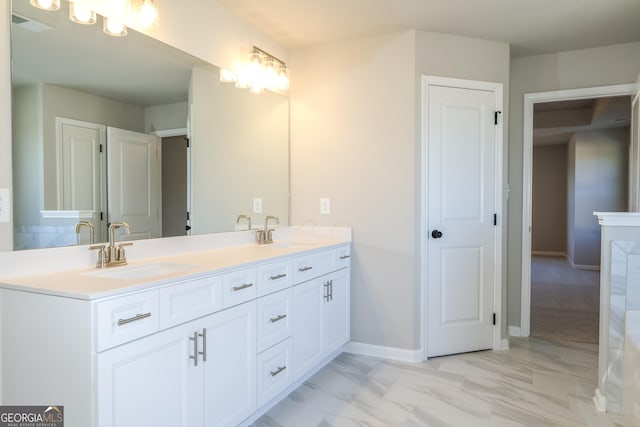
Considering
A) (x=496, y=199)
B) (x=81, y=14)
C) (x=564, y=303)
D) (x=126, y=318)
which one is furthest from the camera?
(x=564, y=303)

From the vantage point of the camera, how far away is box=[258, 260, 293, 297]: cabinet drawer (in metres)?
2.15

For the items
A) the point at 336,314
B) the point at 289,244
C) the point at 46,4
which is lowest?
the point at 336,314

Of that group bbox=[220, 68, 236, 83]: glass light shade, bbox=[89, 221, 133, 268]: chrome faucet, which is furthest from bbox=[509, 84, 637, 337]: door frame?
bbox=[89, 221, 133, 268]: chrome faucet

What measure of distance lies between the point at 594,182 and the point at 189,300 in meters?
7.61

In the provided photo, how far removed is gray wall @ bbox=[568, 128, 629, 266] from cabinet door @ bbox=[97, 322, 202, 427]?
7537 mm

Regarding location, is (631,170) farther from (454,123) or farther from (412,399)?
(412,399)

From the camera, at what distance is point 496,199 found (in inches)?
126

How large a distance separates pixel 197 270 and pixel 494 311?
7.97 ft

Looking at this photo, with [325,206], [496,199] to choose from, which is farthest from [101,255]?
[496,199]

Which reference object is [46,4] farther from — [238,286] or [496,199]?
[496,199]

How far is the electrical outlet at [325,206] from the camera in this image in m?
3.28

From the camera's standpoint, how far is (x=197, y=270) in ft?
5.76

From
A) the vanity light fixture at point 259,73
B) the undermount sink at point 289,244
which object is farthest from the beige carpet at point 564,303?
the vanity light fixture at point 259,73

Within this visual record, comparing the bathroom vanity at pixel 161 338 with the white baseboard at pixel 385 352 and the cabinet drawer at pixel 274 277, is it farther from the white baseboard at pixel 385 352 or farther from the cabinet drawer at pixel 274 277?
the white baseboard at pixel 385 352
